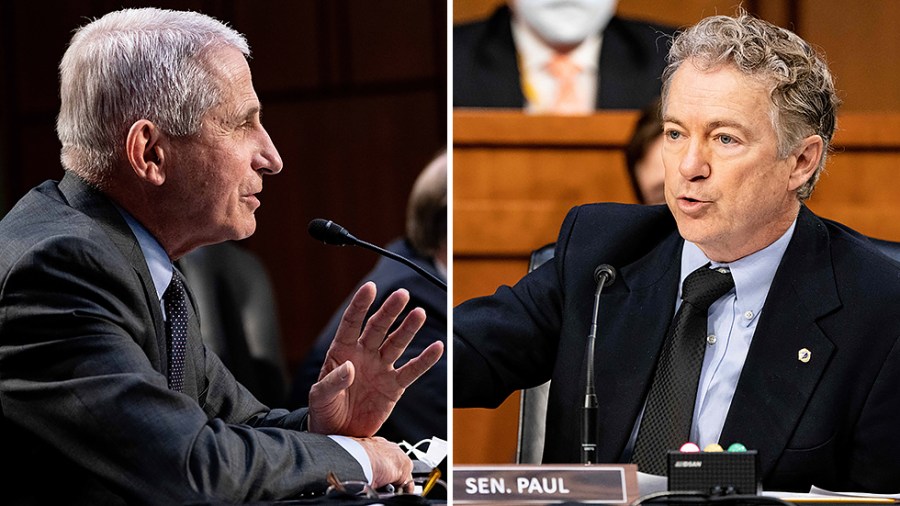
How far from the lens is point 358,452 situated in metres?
2.05

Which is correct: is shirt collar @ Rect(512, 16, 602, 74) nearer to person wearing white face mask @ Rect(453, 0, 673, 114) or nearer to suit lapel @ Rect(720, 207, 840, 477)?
person wearing white face mask @ Rect(453, 0, 673, 114)

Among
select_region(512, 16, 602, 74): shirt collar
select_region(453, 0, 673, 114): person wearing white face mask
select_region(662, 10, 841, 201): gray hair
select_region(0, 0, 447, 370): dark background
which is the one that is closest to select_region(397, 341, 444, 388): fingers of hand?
select_region(662, 10, 841, 201): gray hair

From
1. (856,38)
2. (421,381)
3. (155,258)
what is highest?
(856,38)

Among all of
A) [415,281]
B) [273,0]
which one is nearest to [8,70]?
[273,0]

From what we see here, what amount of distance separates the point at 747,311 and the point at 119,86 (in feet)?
3.92

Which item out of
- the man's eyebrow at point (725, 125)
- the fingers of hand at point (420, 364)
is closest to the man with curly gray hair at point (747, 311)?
the man's eyebrow at point (725, 125)

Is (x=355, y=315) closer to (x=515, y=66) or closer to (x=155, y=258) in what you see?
(x=155, y=258)

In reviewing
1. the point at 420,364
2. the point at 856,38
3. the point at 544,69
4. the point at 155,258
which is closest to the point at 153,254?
the point at 155,258

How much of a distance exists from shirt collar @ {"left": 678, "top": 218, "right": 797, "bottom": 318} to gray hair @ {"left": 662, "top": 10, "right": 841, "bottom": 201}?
0.59 ft

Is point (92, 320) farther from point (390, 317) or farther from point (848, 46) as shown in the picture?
point (848, 46)

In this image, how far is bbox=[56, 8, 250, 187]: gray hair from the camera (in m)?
2.11

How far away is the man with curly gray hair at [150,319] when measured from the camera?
1.83m

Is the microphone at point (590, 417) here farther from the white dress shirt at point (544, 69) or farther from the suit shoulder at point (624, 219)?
the white dress shirt at point (544, 69)

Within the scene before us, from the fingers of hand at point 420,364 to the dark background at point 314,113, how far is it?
368 cm
